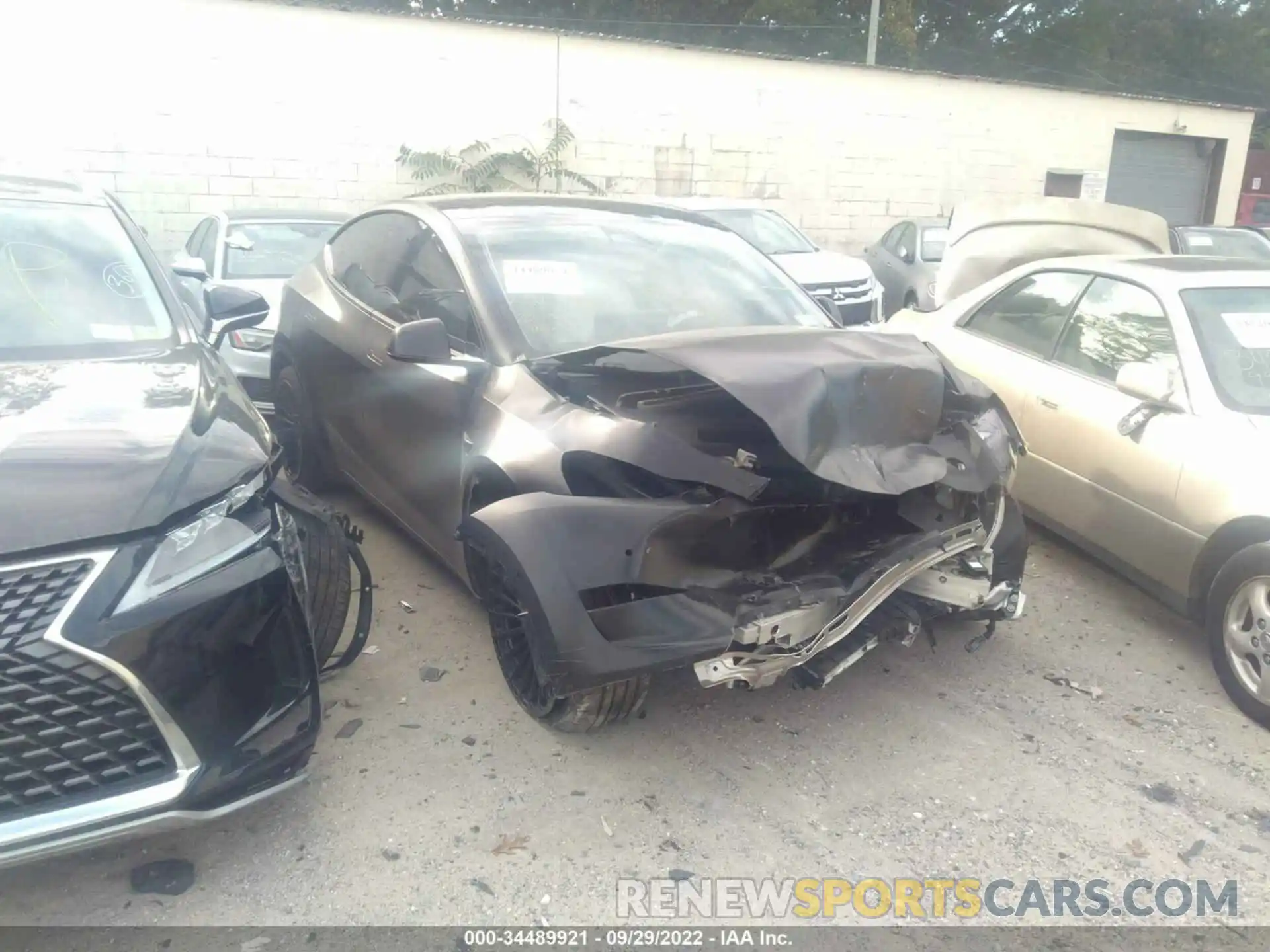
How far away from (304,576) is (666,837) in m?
1.33

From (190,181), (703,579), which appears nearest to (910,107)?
(190,181)

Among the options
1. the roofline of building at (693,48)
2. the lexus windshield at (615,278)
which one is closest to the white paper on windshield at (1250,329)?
the lexus windshield at (615,278)

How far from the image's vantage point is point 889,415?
3023 millimetres

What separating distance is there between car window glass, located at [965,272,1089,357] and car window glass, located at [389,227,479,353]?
2.99 metres

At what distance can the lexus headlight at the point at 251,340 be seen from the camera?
6.11m

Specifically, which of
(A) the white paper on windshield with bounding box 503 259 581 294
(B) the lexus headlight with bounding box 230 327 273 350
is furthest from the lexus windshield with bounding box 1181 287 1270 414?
(B) the lexus headlight with bounding box 230 327 273 350

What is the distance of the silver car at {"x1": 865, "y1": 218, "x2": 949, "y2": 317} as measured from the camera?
11547mm

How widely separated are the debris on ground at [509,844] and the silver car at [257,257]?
3.82m

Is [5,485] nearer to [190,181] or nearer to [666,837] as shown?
[666,837]

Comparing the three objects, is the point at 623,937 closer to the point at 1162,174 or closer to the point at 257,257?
the point at 257,257

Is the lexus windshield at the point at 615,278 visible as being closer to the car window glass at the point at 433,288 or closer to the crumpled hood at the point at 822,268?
the car window glass at the point at 433,288

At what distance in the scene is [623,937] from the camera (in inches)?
97.4

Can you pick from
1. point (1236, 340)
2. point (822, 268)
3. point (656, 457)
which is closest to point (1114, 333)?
point (1236, 340)

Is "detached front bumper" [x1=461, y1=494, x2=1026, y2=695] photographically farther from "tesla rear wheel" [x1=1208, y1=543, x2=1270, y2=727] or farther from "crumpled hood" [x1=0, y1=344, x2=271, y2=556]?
"tesla rear wheel" [x1=1208, y1=543, x2=1270, y2=727]
